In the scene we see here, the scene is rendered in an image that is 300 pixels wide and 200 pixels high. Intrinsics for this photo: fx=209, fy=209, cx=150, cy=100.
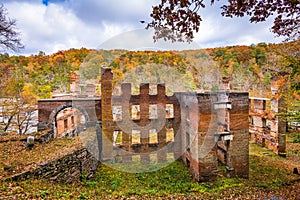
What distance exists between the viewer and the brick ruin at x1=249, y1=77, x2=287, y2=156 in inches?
741

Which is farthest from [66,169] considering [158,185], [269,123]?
[269,123]

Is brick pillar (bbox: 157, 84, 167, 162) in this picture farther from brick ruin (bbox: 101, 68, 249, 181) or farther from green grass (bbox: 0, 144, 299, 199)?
green grass (bbox: 0, 144, 299, 199)

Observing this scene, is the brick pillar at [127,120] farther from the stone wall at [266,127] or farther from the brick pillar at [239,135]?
the stone wall at [266,127]

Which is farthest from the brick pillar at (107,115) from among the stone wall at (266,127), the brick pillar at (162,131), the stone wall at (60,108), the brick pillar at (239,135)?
the stone wall at (266,127)

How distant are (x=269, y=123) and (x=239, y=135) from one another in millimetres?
10857

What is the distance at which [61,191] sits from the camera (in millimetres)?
7098

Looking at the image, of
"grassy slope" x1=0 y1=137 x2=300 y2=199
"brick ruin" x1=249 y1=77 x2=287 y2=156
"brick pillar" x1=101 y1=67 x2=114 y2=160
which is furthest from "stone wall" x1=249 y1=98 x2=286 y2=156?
"brick pillar" x1=101 y1=67 x2=114 y2=160

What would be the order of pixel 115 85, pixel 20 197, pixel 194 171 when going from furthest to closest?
pixel 115 85 < pixel 194 171 < pixel 20 197

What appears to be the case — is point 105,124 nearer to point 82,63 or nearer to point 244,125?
point 244,125

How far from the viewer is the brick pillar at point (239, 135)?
13570mm

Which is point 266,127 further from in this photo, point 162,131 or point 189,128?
point 162,131

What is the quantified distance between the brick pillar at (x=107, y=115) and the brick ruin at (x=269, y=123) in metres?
13.7

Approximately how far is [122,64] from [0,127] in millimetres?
18101

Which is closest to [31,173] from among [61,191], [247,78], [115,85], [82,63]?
[61,191]
